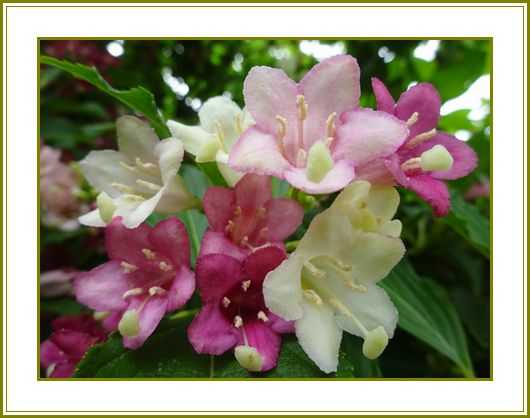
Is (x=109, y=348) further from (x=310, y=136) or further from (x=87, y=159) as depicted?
(x=310, y=136)

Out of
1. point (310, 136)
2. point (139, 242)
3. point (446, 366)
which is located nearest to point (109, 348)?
point (139, 242)

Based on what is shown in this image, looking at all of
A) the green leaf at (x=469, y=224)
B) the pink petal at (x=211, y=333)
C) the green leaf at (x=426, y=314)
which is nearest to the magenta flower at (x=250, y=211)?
the pink petal at (x=211, y=333)

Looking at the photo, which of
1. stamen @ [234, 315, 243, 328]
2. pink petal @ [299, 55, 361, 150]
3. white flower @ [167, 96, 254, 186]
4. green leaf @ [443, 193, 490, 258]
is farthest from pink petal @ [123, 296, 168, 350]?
green leaf @ [443, 193, 490, 258]

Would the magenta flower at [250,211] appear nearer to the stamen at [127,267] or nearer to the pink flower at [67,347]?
the stamen at [127,267]

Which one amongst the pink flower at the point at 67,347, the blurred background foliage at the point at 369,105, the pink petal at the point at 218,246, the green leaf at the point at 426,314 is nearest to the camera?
the pink petal at the point at 218,246

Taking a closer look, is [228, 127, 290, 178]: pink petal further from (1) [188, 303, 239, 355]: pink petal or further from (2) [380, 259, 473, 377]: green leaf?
(2) [380, 259, 473, 377]: green leaf

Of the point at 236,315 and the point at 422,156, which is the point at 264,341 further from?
the point at 422,156

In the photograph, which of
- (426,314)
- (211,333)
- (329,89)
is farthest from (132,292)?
(426,314)
